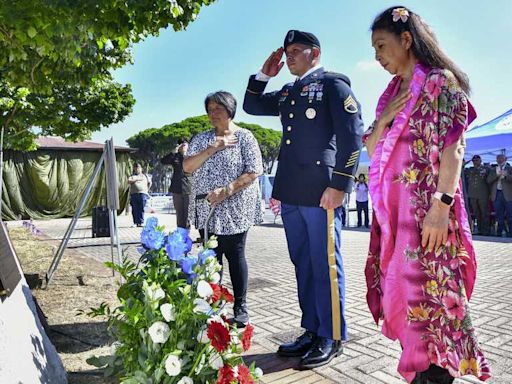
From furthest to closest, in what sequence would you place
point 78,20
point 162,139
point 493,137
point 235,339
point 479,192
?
1. point 162,139
2. point 479,192
3. point 493,137
4. point 78,20
5. point 235,339

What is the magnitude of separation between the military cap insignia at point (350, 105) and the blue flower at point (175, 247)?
4.12ft

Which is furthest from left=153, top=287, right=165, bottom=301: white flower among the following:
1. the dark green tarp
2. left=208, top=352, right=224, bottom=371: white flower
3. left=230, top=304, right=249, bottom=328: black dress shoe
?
the dark green tarp

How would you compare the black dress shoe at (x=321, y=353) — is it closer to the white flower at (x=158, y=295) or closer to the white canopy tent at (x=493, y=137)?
the white flower at (x=158, y=295)

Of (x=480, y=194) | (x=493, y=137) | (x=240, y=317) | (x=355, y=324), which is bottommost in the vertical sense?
(x=355, y=324)

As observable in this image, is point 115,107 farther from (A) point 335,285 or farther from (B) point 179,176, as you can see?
(A) point 335,285

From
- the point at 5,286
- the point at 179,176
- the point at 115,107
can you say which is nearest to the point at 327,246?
the point at 5,286

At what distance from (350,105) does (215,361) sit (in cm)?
165

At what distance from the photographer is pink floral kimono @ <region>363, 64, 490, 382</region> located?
6.25 feet

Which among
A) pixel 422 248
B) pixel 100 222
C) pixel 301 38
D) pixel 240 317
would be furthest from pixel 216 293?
pixel 100 222

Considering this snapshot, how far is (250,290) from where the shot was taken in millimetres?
5051

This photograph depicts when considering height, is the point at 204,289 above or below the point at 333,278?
above

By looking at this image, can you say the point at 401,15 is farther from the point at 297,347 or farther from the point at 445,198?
the point at 297,347

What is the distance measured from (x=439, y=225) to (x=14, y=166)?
69.9 feet

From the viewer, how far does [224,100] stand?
3441 mm
